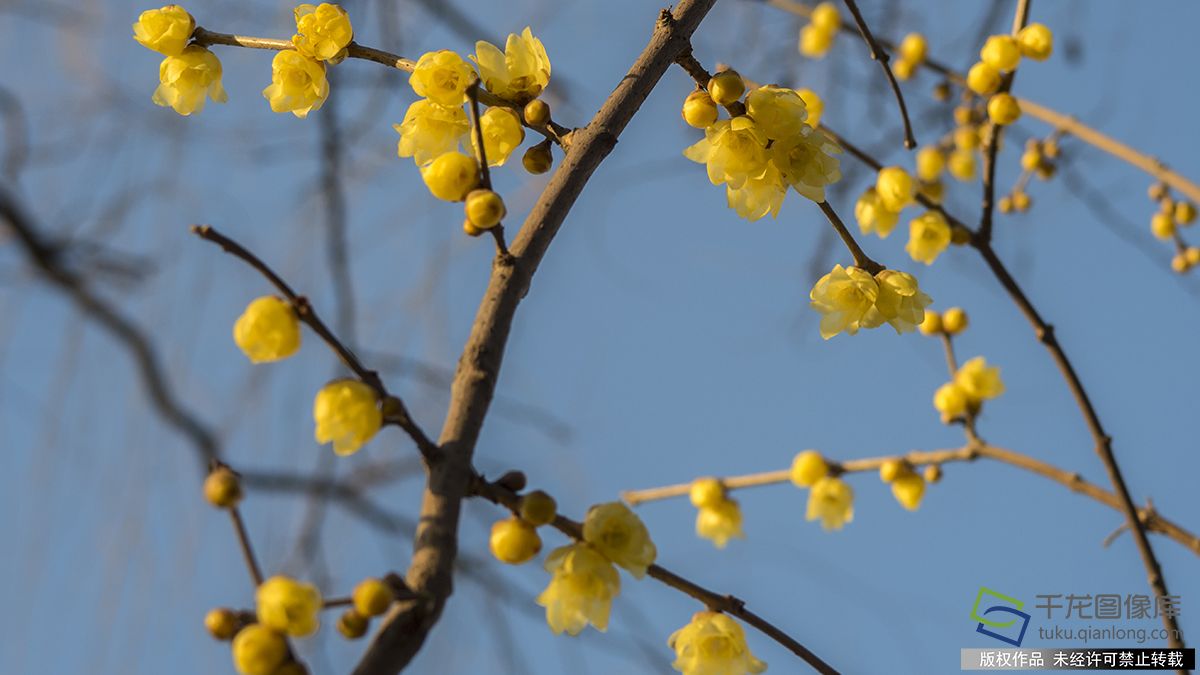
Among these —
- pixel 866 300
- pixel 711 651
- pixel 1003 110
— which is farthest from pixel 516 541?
pixel 1003 110

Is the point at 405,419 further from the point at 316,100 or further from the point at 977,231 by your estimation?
the point at 977,231

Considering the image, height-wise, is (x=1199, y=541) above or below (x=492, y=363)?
above

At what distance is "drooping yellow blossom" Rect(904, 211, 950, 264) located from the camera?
1375 mm

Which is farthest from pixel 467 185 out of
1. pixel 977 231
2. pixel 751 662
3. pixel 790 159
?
pixel 977 231

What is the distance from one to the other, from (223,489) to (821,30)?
5.30ft

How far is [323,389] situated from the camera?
64cm

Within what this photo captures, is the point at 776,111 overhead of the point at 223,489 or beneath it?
overhead

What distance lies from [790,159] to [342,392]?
1.22 ft

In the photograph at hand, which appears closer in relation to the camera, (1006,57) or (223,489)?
(223,489)

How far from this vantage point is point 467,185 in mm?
694

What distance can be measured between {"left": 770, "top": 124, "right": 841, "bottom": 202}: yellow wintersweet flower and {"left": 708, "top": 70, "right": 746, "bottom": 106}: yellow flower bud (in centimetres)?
5

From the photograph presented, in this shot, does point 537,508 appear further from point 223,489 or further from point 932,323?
point 932,323

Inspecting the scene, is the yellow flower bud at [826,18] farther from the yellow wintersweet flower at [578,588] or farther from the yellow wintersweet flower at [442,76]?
the yellow wintersweet flower at [578,588]

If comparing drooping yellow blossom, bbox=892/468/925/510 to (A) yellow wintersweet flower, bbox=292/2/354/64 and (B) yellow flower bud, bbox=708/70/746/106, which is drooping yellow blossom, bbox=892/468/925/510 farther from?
(A) yellow wintersweet flower, bbox=292/2/354/64
